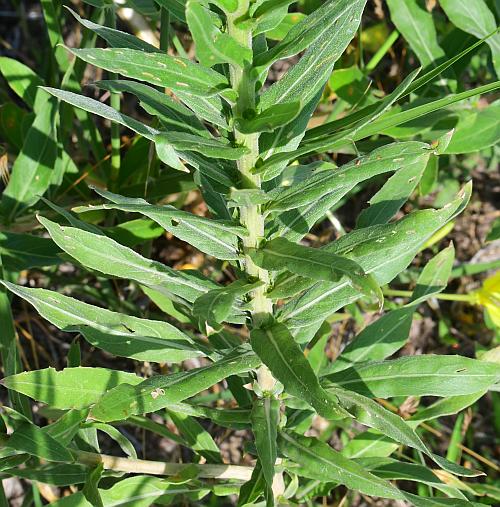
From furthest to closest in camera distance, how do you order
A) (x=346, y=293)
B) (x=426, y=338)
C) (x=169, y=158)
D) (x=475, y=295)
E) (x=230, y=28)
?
(x=426, y=338), (x=475, y=295), (x=346, y=293), (x=169, y=158), (x=230, y=28)

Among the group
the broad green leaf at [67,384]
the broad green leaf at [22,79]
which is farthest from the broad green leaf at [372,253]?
the broad green leaf at [22,79]

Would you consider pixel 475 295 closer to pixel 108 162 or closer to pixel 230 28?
pixel 108 162

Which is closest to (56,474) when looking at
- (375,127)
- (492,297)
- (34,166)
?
(34,166)

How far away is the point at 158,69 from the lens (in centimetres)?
116

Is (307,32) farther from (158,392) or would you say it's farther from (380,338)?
(380,338)

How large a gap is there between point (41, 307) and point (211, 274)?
1.27m

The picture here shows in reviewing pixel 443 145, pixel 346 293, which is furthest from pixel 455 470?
pixel 443 145

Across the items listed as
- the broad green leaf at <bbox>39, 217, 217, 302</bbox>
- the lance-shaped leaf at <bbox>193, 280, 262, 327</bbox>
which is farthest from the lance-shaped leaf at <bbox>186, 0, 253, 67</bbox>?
the broad green leaf at <bbox>39, 217, 217, 302</bbox>

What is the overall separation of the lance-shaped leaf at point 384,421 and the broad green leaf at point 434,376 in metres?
0.13

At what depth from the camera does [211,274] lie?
2.83 m

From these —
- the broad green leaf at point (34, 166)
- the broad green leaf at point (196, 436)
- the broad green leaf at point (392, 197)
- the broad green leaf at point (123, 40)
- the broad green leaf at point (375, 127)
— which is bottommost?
the broad green leaf at point (196, 436)

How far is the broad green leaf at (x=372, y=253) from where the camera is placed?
1.43 m

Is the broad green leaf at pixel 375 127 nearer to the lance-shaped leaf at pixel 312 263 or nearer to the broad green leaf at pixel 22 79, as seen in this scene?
the lance-shaped leaf at pixel 312 263

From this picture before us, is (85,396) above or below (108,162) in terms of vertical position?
below
